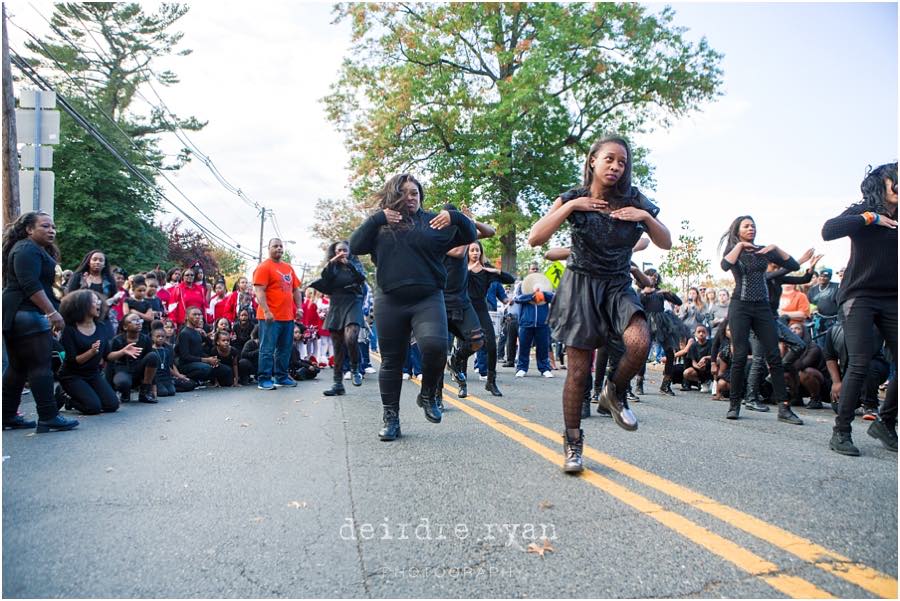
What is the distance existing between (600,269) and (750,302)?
3.55 metres

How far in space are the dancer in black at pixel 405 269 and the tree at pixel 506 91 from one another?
687 inches

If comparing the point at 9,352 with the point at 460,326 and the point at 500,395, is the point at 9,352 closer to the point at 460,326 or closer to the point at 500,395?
the point at 460,326

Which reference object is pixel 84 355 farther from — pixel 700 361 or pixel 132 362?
pixel 700 361

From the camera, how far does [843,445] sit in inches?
197

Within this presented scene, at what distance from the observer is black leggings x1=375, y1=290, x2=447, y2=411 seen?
17.4 feet

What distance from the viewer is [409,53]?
974 inches

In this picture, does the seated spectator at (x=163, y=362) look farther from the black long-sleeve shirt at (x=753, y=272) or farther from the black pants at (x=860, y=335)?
the black pants at (x=860, y=335)

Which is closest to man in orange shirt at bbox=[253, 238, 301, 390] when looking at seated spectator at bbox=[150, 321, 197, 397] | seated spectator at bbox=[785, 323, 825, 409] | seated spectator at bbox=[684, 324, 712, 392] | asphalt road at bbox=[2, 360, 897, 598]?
seated spectator at bbox=[150, 321, 197, 397]

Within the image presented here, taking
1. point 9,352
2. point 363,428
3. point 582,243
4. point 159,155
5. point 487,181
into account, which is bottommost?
point 363,428

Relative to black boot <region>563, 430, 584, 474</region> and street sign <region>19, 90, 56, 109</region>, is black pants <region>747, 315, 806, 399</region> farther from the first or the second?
street sign <region>19, 90, 56, 109</region>

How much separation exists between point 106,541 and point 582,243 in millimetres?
2978

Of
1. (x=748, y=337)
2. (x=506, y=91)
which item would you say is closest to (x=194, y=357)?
(x=748, y=337)

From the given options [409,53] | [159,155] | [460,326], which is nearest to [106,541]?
[460,326]

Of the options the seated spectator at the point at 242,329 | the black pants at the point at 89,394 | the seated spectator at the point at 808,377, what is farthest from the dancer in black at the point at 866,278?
the seated spectator at the point at 242,329
